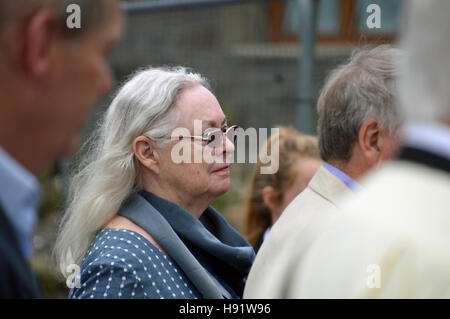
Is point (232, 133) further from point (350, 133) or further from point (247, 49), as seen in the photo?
point (247, 49)

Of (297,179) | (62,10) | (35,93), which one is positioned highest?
(62,10)

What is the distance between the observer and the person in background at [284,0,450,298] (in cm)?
109

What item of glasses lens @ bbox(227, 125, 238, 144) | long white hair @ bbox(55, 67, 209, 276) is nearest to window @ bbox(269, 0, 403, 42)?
glasses lens @ bbox(227, 125, 238, 144)

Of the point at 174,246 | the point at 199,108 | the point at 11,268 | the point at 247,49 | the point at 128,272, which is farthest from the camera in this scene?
the point at 247,49

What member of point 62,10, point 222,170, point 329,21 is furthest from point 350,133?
point 329,21

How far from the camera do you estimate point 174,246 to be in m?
2.58

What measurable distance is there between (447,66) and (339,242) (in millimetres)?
310

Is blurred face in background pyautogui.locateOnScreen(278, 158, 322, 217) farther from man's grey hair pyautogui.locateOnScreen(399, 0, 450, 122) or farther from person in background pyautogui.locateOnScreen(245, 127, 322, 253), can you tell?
man's grey hair pyautogui.locateOnScreen(399, 0, 450, 122)

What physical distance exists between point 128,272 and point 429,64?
145 centimetres

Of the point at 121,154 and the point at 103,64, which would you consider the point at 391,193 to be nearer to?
the point at 103,64

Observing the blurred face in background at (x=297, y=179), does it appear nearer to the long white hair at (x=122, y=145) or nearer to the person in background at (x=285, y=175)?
the person in background at (x=285, y=175)

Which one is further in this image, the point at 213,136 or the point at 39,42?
the point at 213,136

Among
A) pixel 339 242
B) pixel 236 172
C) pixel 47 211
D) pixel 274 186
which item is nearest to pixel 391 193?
pixel 339 242

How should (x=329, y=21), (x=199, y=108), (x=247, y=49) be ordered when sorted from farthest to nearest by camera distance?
1. (x=247, y=49)
2. (x=329, y=21)
3. (x=199, y=108)
